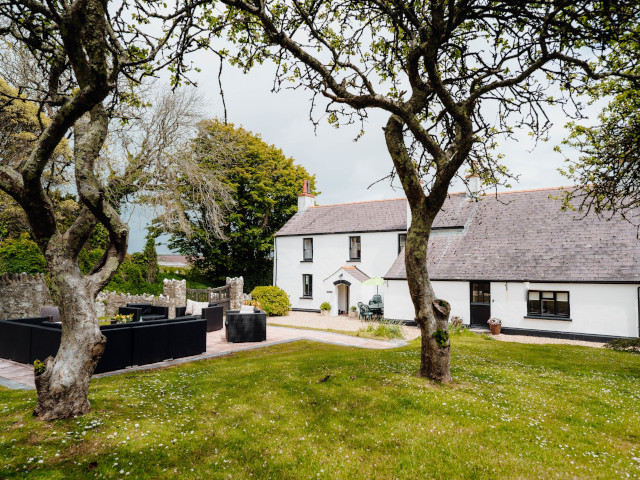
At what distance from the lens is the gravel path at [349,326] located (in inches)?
655

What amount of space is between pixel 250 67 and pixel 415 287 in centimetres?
630

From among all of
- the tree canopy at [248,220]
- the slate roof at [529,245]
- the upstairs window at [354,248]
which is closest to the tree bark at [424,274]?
the slate roof at [529,245]

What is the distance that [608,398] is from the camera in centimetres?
691

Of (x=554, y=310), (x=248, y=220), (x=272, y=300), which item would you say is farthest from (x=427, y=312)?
(x=248, y=220)

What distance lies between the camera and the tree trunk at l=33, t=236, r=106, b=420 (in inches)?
206

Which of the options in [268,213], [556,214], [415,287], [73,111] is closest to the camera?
[73,111]

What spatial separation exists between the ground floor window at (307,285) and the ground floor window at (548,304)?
1541 centimetres

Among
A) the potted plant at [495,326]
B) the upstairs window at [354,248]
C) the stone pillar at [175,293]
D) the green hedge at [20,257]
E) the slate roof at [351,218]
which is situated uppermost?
the slate roof at [351,218]

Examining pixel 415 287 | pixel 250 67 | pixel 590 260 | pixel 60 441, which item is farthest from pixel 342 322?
pixel 60 441

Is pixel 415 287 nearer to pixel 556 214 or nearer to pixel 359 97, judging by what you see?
pixel 359 97

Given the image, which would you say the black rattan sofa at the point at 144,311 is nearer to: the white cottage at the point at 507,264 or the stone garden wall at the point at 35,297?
the stone garden wall at the point at 35,297

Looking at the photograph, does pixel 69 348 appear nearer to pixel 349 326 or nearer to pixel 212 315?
pixel 212 315

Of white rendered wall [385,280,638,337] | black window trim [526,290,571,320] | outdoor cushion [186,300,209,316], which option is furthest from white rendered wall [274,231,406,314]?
outdoor cushion [186,300,209,316]

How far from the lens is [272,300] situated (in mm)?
24719
